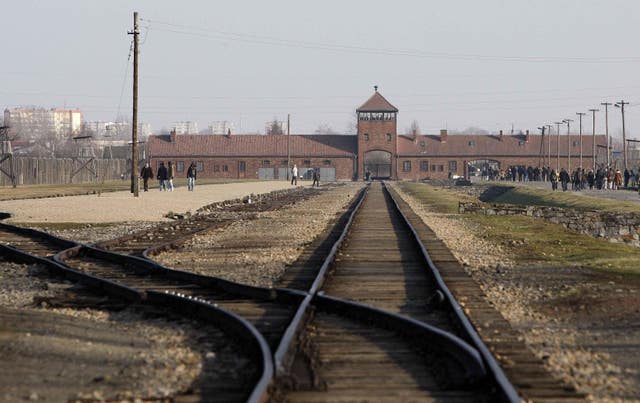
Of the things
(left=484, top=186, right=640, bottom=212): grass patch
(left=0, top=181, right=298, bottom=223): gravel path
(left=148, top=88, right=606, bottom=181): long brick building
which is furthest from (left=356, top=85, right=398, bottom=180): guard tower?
(left=0, top=181, right=298, bottom=223): gravel path

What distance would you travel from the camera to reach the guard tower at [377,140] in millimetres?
130750

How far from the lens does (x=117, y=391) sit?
23.3 feet

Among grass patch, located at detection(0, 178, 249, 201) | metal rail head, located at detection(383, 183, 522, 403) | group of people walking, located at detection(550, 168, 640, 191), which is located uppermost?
group of people walking, located at detection(550, 168, 640, 191)

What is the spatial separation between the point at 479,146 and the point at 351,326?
131 m

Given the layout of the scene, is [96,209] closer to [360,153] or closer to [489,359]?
[489,359]

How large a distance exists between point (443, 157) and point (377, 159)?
9.96 metres

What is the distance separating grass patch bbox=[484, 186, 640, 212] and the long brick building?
2208 inches

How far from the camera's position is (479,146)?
139000 mm

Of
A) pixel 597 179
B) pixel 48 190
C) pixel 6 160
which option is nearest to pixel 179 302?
pixel 48 190

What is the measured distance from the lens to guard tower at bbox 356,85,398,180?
13075cm

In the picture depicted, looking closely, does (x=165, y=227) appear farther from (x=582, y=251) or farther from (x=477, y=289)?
(x=477, y=289)

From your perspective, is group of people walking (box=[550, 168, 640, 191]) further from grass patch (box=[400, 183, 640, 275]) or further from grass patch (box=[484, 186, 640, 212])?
grass patch (box=[400, 183, 640, 275])

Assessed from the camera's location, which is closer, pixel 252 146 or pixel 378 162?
pixel 378 162

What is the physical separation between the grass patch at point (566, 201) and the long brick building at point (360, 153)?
5609 centimetres
